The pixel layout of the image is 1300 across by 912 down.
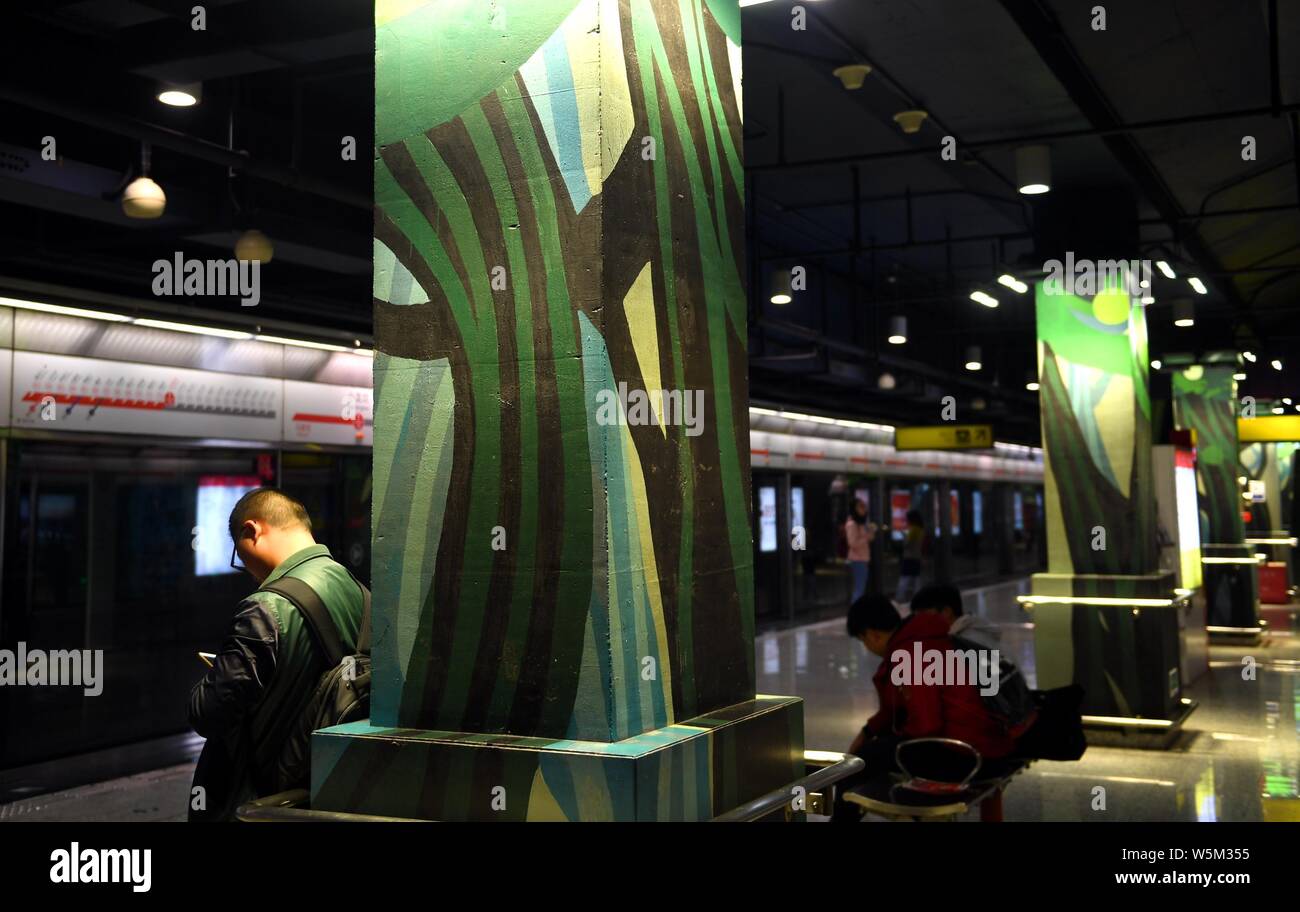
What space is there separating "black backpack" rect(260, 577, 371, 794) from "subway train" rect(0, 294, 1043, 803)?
460 cm

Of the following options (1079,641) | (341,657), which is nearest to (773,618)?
(1079,641)

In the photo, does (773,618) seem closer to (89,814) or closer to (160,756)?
(160,756)

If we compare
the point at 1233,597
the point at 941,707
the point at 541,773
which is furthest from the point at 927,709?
the point at 1233,597

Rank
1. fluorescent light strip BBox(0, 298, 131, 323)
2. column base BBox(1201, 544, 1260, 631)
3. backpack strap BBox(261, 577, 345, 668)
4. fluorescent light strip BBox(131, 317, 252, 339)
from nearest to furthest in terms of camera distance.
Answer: backpack strap BBox(261, 577, 345, 668)
fluorescent light strip BBox(0, 298, 131, 323)
fluorescent light strip BBox(131, 317, 252, 339)
column base BBox(1201, 544, 1260, 631)

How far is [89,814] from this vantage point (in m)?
6.20

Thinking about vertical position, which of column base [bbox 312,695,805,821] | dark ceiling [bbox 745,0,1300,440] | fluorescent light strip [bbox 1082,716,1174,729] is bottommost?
fluorescent light strip [bbox 1082,716,1174,729]

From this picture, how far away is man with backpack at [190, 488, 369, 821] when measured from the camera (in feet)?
9.41

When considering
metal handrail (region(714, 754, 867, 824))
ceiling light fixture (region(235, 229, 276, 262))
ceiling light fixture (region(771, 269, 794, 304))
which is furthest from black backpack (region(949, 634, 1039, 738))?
ceiling light fixture (region(771, 269, 794, 304))

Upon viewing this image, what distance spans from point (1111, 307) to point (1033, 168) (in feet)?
5.45

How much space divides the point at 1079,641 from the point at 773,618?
8.48 metres

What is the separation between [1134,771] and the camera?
7.37 metres

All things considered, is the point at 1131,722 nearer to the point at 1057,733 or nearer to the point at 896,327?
the point at 1057,733

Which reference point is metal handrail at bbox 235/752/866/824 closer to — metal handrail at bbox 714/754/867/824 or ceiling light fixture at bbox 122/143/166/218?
metal handrail at bbox 714/754/867/824

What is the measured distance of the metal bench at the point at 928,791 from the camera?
449 centimetres
